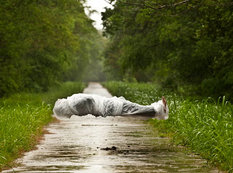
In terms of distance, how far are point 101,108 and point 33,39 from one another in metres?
22.8

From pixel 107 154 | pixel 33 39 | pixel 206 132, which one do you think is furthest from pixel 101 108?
pixel 33 39

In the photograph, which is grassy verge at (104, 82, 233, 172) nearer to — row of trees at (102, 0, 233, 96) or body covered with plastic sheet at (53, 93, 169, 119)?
body covered with plastic sheet at (53, 93, 169, 119)

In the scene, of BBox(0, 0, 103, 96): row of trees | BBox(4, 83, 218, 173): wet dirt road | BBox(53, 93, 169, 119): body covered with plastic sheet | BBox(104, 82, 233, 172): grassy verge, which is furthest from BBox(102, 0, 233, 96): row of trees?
BBox(53, 93, 169, 119): body covered with plastic sheet

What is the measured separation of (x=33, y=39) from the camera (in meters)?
32.8

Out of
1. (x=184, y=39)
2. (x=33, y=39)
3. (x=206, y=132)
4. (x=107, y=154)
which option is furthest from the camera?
(x=33, y=39)

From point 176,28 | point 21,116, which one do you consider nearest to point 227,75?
point 176,28

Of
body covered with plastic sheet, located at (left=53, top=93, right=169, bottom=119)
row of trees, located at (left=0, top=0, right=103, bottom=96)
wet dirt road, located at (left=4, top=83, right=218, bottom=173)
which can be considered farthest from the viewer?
row of trees, located at (left=0, top=0, right=103, bottom=96)

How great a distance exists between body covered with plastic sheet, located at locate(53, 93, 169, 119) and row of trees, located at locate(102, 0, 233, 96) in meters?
6.37

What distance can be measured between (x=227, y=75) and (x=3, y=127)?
12.1m

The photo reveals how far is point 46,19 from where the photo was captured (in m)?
29.2

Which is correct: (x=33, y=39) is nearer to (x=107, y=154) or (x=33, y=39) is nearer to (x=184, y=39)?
(x=184, y=39)

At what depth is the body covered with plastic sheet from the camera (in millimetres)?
10750

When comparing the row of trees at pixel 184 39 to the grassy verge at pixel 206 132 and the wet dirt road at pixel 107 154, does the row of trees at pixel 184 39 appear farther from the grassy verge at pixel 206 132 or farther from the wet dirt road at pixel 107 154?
the wet dirt road at pixel 107 154

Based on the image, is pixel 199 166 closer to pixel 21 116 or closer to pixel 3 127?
pixel 3 127
